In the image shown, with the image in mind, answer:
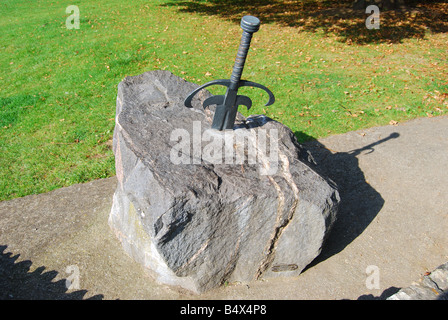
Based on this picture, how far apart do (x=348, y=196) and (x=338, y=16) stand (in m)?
10.2

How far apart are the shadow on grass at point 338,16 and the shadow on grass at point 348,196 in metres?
6.74

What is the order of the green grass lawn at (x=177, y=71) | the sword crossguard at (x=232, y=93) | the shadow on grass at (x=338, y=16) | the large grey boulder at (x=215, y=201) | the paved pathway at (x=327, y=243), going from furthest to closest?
the shadow on grass at (x=338, y=16)
the green grass lawn at (x=177, y=71)
the paved pathway at (x=327, y=243)
the sword crossguard at (x=232, y=93)
the large grey boulder at (x=215, y=201)

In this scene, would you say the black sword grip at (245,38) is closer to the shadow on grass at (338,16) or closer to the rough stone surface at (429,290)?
the rough stone surface at (429,290)

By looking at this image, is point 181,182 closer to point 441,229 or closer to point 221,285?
point 221,285

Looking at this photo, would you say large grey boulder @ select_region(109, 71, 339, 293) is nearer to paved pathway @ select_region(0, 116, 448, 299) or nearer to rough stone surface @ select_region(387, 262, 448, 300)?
paved pathway @ select_region(0, 116, 448, 299)

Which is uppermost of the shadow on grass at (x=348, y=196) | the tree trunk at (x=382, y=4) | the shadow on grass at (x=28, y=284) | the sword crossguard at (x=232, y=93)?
the sword crossguard at (x=232, y=93)

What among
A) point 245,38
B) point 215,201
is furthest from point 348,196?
point 245,38

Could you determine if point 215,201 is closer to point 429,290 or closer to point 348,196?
point 429,290

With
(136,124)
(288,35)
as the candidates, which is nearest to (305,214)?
(136,124)

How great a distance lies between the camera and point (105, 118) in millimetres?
8023

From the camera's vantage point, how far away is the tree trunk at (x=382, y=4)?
13972 mm

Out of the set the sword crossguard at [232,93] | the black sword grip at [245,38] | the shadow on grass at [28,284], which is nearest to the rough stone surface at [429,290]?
the sword crossguard at [232,93]

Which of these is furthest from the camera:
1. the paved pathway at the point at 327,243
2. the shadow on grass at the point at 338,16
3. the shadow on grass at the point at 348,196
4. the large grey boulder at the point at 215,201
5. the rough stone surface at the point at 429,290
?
the shadow on grass at the point at 338,16

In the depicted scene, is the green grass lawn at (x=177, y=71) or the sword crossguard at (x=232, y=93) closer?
the sword crossguard at (x=232, y=93)
